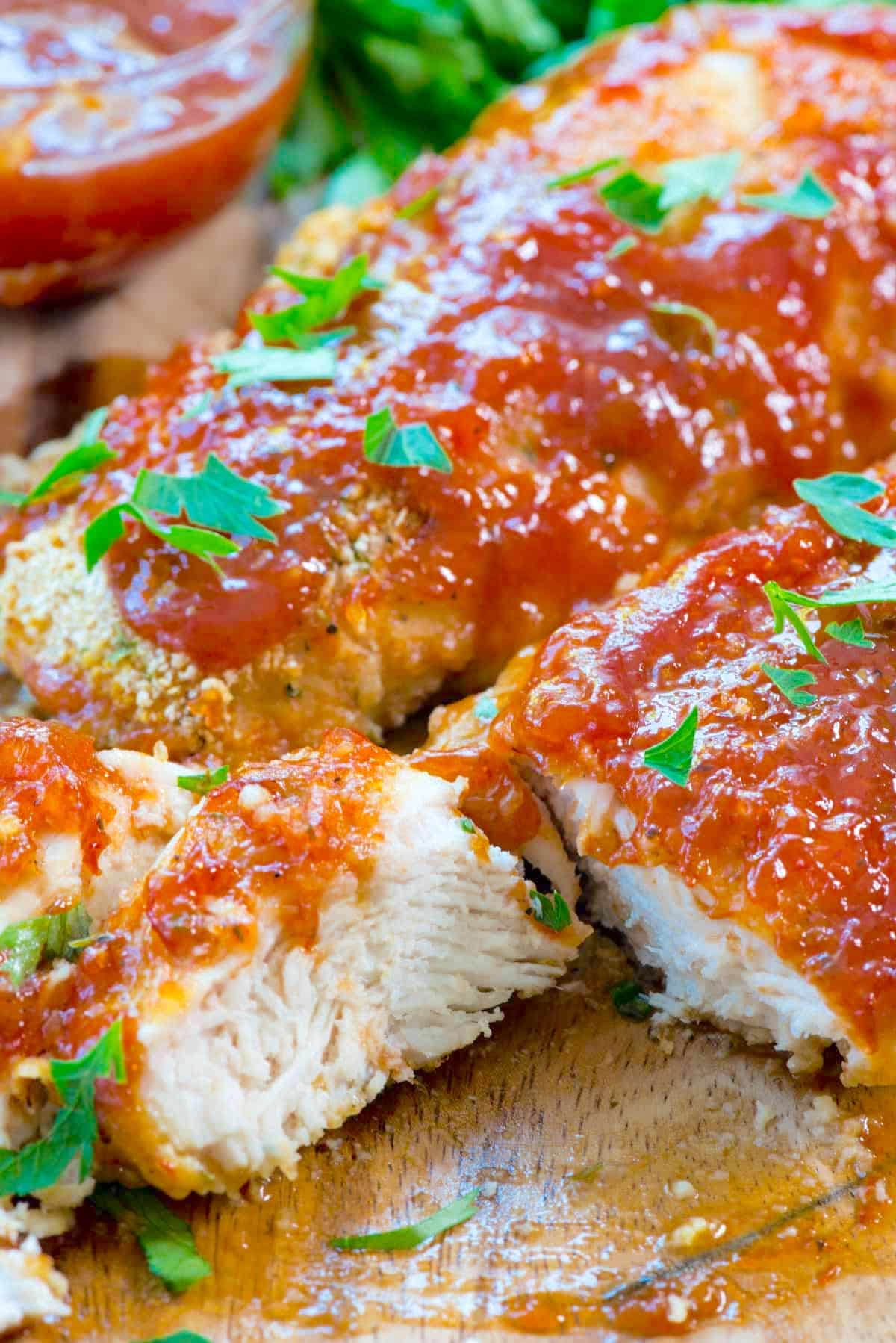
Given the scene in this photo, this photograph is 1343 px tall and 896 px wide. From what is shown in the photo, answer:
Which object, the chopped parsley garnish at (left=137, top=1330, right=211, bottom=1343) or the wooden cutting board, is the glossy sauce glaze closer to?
the wooden cutting board

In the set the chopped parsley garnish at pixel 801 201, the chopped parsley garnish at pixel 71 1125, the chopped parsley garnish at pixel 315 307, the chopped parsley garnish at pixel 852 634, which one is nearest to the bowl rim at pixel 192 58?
the chopped parsley garnish at pixel 315 307

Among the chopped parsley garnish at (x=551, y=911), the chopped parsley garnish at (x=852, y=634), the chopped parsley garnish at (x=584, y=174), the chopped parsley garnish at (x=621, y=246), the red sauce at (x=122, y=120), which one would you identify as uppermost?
the red sauce at (x=122, y=120)

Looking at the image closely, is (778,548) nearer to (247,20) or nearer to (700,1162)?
(700,1162)

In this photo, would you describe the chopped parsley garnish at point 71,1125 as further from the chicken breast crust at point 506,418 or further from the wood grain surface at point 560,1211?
the chicken breast crust at point 506,418

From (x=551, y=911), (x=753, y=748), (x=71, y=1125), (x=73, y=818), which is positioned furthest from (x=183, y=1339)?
(x=753, y=748)

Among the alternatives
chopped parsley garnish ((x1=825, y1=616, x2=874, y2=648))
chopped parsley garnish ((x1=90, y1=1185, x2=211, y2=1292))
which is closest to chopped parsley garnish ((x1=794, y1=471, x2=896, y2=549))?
chopped parsley garnish ((x1=825, y1=616, x2=874, y2=648))

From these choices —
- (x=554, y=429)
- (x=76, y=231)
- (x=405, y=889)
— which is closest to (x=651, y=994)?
(x=405, y=889)
